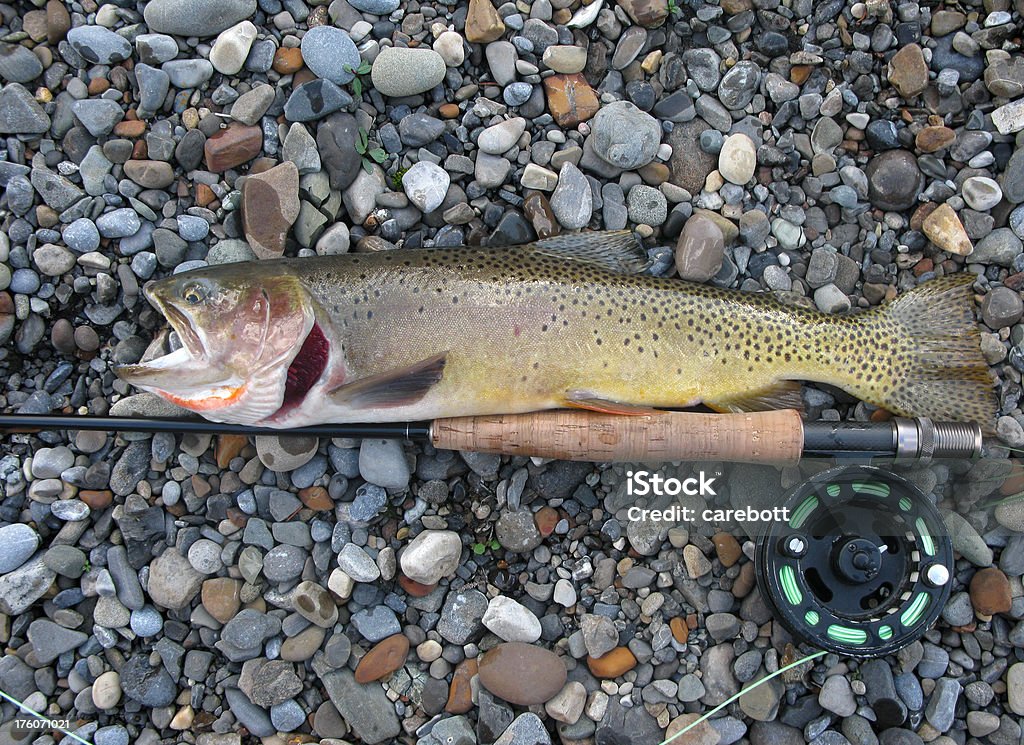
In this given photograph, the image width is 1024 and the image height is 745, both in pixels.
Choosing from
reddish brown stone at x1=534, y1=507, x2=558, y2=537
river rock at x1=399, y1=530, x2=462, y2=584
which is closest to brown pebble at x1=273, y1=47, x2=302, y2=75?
river rock at x1=399, y1=530, x2=462, y2=584

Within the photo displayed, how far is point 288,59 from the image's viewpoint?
126 inches

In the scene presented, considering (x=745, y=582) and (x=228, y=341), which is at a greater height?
(x=228, y=341)

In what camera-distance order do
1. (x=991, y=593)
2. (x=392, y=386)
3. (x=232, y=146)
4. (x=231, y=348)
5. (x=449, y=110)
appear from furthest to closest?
(x=449, y=110) → (x=232, y=146) → (x=991, y=593) → (x=392, y=386) → (x=231, y=348)

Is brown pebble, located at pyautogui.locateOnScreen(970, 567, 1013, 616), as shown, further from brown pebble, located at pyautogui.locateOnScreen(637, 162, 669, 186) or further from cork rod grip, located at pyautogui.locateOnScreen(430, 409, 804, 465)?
brown pebble, located at pyautogui.locateOnScreen(637, 162, 669, 186)

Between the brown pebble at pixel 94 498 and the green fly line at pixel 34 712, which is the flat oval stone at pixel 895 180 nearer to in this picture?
the brown pebble at pixel 94 498

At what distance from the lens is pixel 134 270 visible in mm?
3152

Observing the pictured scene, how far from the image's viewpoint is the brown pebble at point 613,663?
9.93 feet

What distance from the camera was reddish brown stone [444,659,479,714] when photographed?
3.04 m

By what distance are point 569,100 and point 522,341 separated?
122 centimetres

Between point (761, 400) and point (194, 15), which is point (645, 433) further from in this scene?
point (194, 15)

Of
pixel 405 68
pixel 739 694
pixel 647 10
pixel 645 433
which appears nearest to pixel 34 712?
pixel 645 433

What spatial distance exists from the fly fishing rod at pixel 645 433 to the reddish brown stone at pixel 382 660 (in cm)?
93

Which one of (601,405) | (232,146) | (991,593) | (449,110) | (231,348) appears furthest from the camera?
(449,110)

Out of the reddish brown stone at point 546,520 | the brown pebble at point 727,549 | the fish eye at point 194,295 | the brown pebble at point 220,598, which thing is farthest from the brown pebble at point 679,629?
the fish eye at point 194,295
